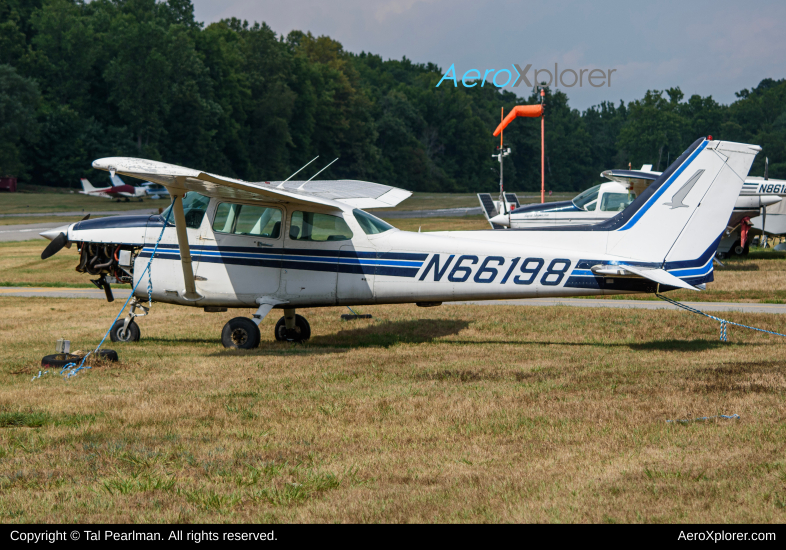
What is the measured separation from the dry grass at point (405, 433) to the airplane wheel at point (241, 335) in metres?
0.27

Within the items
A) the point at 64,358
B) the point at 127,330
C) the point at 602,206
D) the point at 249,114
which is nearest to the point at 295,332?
the point at 127,330

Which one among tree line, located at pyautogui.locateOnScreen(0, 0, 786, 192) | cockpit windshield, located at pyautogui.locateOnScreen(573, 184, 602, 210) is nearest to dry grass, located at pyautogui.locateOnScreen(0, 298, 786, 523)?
cockpit windshield, located at pyautogui.locateOnScreen(573, 184, 602, 210)

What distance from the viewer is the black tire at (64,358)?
32.5ft

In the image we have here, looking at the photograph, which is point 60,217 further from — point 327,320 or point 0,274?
point 327,320

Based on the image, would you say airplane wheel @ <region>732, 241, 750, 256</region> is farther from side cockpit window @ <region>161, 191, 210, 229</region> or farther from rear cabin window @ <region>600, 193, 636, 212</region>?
side cockpit window @ <region>161, 191, 210, 229</region>

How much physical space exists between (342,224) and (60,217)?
4417 cm

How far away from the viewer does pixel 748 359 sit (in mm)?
9797

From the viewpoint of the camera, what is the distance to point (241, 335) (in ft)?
38.4

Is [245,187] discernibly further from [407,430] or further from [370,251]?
[407,430]

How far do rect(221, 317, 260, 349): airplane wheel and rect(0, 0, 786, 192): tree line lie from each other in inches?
3137

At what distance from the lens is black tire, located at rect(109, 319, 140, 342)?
12359mm

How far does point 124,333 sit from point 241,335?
7.40ft

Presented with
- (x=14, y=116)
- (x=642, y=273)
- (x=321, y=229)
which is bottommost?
(x=642, y=273)

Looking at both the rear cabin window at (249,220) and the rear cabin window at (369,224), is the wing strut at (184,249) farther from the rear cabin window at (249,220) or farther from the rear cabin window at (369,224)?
the rear cabin window at (369,224)
